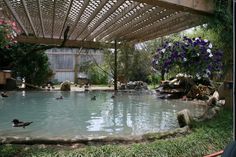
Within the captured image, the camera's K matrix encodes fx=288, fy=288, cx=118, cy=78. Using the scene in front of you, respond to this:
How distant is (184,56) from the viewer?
18.7 feet

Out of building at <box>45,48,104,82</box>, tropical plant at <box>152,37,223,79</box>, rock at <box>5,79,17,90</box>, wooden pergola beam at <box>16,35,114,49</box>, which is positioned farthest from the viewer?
building at <box>45,48,104,82</box>

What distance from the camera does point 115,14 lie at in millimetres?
9484

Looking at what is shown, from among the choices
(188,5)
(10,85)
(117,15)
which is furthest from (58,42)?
(188,5)

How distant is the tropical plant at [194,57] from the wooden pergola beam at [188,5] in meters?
0.59

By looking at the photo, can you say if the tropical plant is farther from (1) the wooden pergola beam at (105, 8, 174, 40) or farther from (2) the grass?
(1) the wooden pergola beam at (105, 8, 174, 40)

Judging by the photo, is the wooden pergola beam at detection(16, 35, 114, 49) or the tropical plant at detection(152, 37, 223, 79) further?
the wooden pergola beam at detection(16, 35, 114, 49)

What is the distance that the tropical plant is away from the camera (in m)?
5.68

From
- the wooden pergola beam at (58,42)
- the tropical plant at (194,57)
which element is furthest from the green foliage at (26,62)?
the tropical plant at (194,57)

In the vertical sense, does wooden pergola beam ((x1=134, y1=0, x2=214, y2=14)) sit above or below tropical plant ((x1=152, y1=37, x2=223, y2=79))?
above

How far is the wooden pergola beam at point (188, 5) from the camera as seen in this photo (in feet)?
16.7

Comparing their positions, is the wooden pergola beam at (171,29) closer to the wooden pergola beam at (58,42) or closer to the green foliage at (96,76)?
the wooden pergola beam at (58,42)

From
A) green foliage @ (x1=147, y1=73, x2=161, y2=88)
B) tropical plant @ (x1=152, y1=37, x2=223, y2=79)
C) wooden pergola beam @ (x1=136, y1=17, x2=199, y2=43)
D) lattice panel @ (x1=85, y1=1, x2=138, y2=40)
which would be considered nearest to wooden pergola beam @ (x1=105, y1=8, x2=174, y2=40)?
lattice panel @ (x1=85, y1=1, x2=138, y2=40)

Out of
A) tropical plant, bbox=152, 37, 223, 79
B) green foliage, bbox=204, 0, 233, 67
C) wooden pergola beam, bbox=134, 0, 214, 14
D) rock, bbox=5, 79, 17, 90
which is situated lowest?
rock, bbox=5, 79, 17, 90

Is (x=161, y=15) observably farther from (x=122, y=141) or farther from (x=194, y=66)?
(x=122, y=141)
